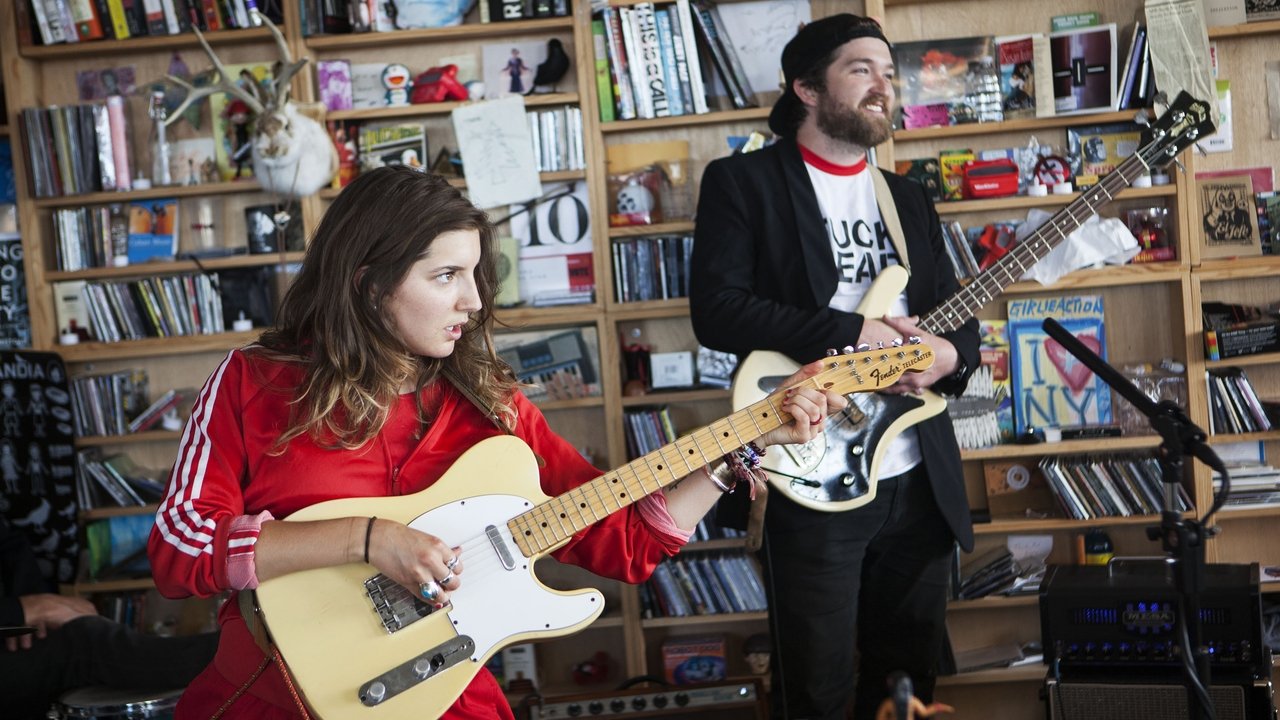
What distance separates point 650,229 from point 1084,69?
137cm

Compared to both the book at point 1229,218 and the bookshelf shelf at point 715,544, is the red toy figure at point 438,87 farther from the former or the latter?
the book at point 1229,218

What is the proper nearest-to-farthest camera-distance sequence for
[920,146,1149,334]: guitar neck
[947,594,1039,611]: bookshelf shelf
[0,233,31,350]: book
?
[920,146,1149,334]: guitar neck < [947,594,1039,611]: bookshelf shelf < [0,233,31,350]: book

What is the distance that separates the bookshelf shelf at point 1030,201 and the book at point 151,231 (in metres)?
2.44

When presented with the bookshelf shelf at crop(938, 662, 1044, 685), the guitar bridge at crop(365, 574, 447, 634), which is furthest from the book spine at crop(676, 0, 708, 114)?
the guitar bridge at crop(365, 574, 447, 634)

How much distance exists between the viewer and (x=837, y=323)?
229 centimetres

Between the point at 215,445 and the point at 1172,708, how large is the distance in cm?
181

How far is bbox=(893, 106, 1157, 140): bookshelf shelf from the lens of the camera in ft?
10.5

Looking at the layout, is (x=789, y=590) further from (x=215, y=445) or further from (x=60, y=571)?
(x=60, y=571)

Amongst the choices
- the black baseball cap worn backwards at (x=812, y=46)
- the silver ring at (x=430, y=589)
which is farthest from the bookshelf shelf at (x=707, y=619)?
the silver ring at (x=430, y=589)

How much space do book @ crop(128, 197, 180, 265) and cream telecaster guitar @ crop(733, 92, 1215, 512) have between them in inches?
84.4

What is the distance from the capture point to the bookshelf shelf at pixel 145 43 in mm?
3381

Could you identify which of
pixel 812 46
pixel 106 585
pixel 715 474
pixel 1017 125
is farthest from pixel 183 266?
pixel 1017 125

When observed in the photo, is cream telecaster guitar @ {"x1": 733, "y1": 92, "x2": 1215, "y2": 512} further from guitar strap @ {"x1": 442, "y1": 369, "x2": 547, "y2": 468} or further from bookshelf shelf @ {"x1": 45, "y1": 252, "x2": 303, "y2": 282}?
bookshelf shelf @ {"x1": 45, "y1": 252, "x2": 303, "y2": 282}

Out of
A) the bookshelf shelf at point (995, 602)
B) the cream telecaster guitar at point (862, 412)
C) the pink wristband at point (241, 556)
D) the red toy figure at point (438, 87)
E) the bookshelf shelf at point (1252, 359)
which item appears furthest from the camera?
the red toy figure at point (438, 87)
